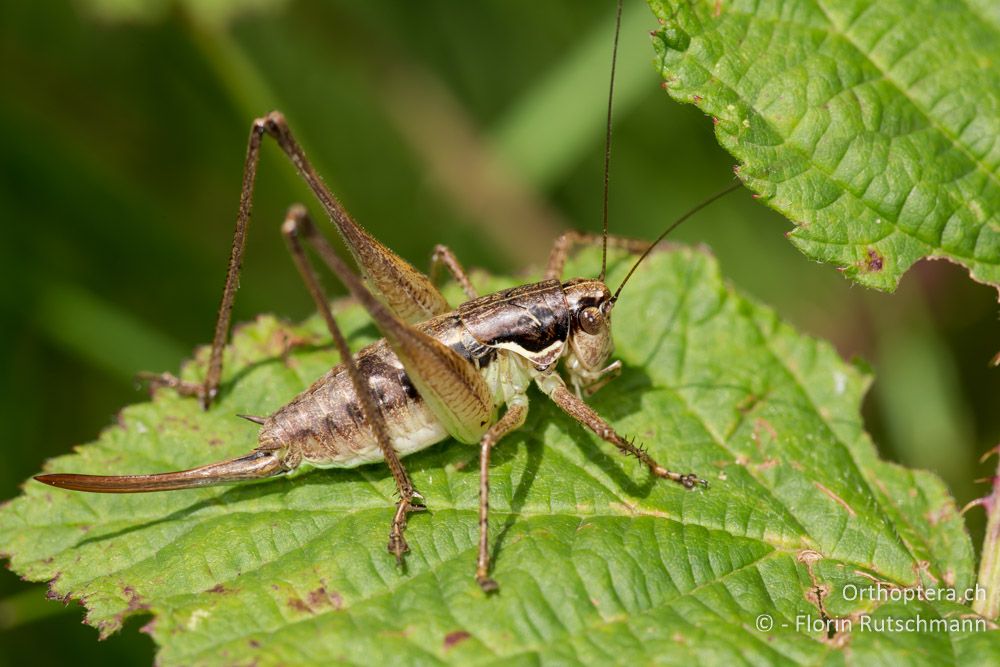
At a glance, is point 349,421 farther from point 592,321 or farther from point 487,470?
point 592,321

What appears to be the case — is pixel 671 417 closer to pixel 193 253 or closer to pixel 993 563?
pixel 993 563

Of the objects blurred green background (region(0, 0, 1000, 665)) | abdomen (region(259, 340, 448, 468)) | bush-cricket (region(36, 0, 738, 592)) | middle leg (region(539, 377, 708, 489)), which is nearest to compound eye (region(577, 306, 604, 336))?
bush-cricket (region(36, 0, 738, 592))

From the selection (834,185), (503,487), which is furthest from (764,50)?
(503,487)

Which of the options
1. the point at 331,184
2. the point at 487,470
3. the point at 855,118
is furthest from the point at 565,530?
the point at 331,184

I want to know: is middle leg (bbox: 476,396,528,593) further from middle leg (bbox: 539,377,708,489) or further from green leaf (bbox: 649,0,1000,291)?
green leaf (bbox: 649,0,1000,291)

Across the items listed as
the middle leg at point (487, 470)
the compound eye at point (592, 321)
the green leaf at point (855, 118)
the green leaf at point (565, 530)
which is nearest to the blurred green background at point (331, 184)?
the green leaf at point (565, 530)

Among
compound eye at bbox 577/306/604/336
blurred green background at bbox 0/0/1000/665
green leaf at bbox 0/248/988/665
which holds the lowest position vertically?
green leaf at bbox 0/248/988/665

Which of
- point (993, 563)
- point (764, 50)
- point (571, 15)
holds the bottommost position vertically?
point (993, 563)
